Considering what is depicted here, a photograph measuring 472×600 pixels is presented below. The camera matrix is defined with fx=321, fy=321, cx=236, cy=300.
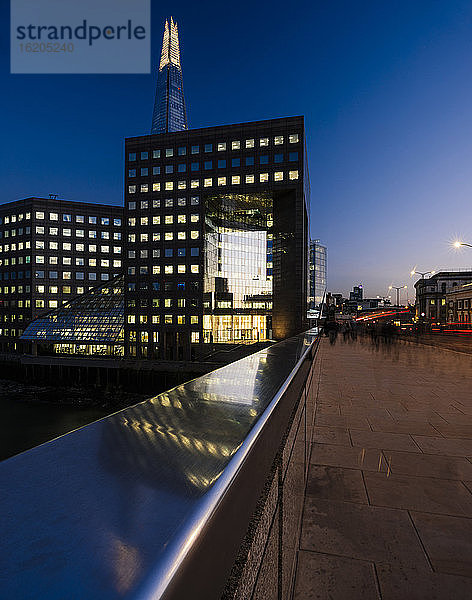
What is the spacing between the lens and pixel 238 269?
78.8m

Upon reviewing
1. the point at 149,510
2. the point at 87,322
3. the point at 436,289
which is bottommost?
the point at 87,322

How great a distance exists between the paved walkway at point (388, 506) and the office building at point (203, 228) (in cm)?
5973

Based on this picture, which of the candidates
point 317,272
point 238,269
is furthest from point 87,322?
point 317,272

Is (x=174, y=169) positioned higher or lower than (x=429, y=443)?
higher

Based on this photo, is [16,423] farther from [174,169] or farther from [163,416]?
[174,169]

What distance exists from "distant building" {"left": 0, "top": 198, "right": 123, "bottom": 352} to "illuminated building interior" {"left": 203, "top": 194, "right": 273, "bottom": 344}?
34900 millimetres

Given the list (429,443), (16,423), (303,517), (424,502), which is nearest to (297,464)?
(303,517)

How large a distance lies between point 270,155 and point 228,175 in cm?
946

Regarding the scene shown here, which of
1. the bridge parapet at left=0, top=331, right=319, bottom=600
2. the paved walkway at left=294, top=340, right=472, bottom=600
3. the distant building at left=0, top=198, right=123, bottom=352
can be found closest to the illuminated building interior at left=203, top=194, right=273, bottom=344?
the distant building at left=0, top=198, right=123, bottom=352

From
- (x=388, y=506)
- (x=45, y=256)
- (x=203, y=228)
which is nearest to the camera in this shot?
Answer: (x=388, y=506)

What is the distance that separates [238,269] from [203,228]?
47.5 ft

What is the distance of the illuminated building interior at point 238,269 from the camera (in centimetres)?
7138

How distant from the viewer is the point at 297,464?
3.90 metres

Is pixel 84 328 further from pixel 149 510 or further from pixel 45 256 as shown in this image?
pixel 149 510
